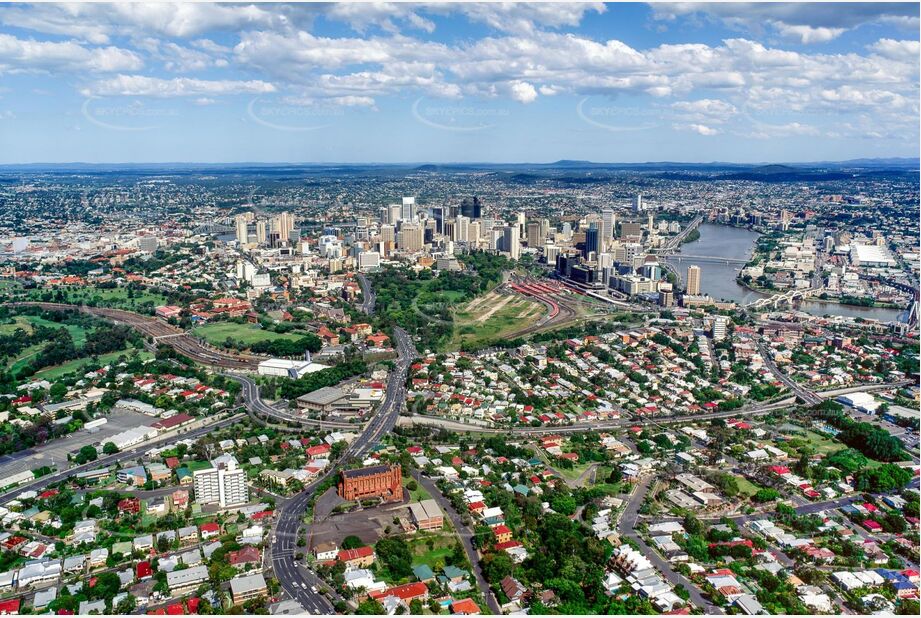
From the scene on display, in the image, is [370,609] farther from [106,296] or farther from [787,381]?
[106,296]

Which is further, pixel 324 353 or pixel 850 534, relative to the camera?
pixel 324 353

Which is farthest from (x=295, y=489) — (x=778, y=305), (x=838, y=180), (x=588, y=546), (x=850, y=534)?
(x=838, y=180)

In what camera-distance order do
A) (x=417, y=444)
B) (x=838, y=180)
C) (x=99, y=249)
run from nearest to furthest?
(x=417, y=444) < (x=99, y=249) < (x=838, y=180)

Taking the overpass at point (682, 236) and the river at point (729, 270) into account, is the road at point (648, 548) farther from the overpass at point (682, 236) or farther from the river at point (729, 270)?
the overpass at point (682, 236)

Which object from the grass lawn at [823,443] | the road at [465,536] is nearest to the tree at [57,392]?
the road at [465,536]

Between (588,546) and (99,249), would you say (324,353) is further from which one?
(99,249)
